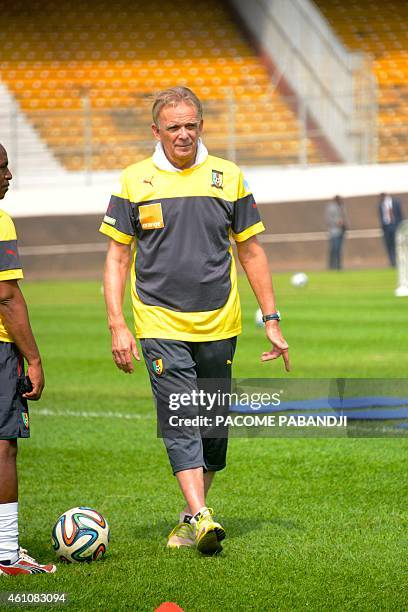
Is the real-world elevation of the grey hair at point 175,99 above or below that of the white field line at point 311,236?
above

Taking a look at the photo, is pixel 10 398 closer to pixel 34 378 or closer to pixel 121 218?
pixel 34 378

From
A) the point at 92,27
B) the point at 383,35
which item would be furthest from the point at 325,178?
the point at 92,27

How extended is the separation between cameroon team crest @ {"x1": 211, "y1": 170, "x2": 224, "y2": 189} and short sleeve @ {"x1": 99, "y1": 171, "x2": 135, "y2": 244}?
401 millimetres

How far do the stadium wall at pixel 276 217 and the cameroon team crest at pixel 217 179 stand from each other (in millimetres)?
25361

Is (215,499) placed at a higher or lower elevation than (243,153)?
lower

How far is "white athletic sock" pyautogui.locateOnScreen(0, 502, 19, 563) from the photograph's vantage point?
4957 mm

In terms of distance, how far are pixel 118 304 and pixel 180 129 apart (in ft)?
2.83

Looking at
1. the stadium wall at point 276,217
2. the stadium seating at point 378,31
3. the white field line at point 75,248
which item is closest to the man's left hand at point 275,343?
the stadium wall at point 276,217

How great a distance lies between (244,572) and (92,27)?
32689 mm

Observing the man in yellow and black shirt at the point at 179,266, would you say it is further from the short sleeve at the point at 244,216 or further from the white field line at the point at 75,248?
the white field line at the point at 75,248

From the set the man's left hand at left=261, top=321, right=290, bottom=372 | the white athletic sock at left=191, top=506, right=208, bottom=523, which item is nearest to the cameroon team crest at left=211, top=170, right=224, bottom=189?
the man's left hand at left=261, top=321, right=290, bottom=372

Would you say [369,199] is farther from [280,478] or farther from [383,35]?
[280,478]

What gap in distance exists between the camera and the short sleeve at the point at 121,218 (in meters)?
5.46

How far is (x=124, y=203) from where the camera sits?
546 cm
